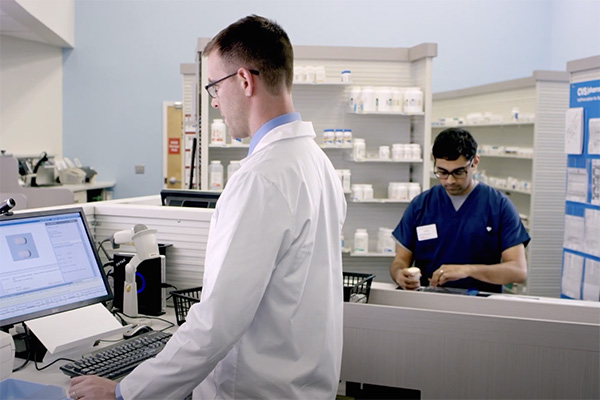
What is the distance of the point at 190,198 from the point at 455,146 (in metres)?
1.20

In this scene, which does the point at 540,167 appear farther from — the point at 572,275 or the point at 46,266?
the point at 46,266

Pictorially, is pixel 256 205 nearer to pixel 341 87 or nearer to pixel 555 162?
pixel 341 87

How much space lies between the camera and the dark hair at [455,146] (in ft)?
9.27

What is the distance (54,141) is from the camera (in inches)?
352

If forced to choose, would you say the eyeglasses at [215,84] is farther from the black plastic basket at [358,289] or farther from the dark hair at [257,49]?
the black plastic basket at [358,289]

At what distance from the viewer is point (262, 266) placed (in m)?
1.41

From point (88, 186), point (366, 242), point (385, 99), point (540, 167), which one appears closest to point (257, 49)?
point (385, 99)

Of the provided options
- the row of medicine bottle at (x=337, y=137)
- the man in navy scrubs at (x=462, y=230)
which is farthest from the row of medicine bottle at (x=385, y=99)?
the man in navy scrubs at (x=462, y=230)

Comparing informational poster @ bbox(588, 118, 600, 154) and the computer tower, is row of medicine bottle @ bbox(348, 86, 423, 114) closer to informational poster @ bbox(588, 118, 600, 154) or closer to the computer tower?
informational poster @ bbox(588, 118, 600, 154)

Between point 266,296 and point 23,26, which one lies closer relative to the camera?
point 266,296

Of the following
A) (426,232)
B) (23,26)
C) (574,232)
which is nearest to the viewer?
(426,232)

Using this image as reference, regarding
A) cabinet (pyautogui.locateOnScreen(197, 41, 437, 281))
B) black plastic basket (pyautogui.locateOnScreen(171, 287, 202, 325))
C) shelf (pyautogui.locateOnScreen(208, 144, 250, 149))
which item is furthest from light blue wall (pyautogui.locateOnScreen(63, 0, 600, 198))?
black plastic basket (pyautogui.locateOnScreen(171, 287, 202, 325))

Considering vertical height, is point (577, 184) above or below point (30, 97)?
below

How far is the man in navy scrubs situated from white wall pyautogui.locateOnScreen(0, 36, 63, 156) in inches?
265
